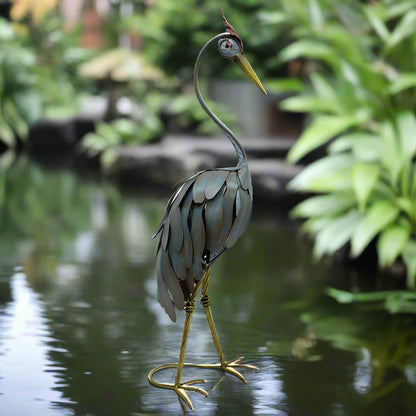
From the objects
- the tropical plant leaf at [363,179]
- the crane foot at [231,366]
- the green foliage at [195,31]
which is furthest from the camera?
the green foliage at [195,31]

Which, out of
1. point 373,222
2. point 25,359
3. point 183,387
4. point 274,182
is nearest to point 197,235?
point 183,387

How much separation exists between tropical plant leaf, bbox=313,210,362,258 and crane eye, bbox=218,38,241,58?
2.03 m

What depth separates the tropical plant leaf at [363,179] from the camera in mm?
4016

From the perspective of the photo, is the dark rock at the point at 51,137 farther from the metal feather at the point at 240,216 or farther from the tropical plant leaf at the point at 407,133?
the metal feather at the point at 240,216

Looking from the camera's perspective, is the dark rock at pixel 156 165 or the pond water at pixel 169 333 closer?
the pond water at pixel 169 333

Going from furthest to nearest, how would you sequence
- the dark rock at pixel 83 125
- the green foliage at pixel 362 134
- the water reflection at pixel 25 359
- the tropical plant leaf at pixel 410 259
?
the dark rock at pixel 83 125 → the green foliage at pixel 362 134 → the tropical plant leaf at pixel 410 259 → the water reflection at pixel 25 359

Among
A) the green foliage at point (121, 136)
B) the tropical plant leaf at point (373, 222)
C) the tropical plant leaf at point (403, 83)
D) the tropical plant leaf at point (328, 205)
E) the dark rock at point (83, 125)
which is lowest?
the tropical plant leaf at point (373, 222)

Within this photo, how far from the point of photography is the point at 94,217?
6.23 meters

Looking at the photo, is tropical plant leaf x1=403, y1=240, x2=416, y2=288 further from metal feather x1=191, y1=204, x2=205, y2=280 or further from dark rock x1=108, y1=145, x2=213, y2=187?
dark rock x1=108, y1=145, x2=213, y2=187

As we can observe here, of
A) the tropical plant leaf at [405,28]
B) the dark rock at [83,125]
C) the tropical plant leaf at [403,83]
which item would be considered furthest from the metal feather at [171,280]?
the dark rock at [83,125]

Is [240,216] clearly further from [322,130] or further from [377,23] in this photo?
[377,23]

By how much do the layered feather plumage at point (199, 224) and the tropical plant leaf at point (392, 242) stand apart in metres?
1.80

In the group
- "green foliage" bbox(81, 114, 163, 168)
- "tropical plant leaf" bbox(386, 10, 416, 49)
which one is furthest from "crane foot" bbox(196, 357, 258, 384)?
"green foliage" bbox(81, 114, 163, 168)

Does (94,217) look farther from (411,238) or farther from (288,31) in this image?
(288,31)
